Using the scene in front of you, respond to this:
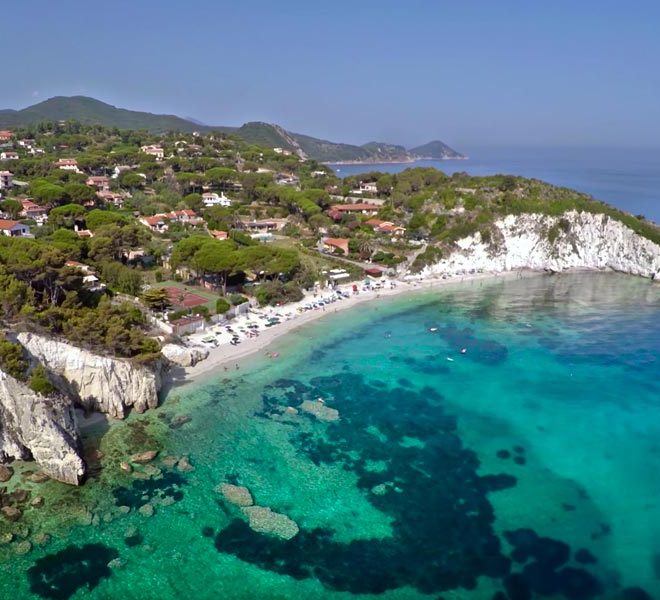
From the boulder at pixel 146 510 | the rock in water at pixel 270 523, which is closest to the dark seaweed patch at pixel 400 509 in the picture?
the rock in water at pixel 270 523

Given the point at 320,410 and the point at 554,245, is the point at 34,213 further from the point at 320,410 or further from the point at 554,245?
the point at 554,245

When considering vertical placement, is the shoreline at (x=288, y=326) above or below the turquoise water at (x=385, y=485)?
above

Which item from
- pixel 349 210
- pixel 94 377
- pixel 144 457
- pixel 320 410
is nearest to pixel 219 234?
pixel 349 210

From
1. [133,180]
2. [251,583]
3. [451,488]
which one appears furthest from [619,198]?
[251,583]

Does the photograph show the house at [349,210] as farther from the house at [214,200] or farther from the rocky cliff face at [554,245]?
the rocky cliff face at [554,245]

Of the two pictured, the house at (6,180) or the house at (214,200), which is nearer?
the house at (6,180)

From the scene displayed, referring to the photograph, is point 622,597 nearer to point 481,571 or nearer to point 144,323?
point 481,571
